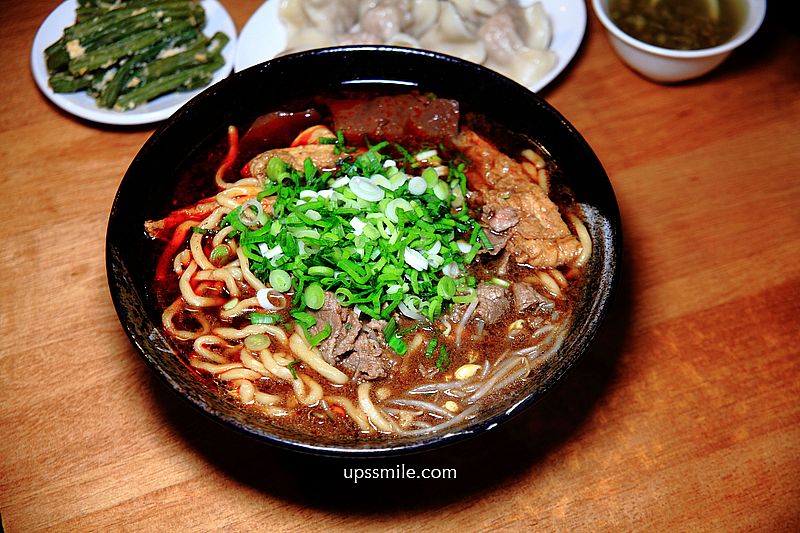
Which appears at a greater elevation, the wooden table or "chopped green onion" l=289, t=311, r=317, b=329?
"chopped green onion" l=289, t=311, r=317, b=329

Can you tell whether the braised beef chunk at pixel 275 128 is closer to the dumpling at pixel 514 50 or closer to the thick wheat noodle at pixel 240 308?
the thick wheat noodle at pixel 240 308

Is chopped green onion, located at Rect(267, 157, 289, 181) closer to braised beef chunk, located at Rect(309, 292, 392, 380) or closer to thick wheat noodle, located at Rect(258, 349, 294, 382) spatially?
braised beef chunk, located at Rect(309, 292, 392, 380)

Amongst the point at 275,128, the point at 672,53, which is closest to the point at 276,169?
the point at 275,128

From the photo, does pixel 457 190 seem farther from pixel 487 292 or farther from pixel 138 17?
pixel 138 17

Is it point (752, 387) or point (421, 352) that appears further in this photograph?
point (752, 387)

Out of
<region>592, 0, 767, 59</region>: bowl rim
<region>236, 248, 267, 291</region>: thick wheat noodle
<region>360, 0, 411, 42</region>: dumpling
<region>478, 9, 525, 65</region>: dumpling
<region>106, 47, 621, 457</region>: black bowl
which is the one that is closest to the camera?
<region>106, 47, 621, 457</region>: black bowl

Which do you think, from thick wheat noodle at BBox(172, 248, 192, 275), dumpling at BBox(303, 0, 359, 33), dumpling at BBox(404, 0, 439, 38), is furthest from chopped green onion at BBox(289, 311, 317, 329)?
dumpling at BBox(404, 0, 439, 38)

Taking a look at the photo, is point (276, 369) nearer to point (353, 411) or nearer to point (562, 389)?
point (353, 411)

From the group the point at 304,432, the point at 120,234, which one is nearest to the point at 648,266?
the point at 304,432
